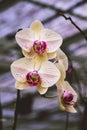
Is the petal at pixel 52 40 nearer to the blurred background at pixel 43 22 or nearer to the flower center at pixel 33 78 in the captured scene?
the flower center at pixel 33 78

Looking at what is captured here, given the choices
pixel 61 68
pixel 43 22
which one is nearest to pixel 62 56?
pixel 61 68

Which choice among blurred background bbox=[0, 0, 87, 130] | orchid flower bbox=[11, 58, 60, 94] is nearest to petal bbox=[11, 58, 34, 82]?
orchid flower bbox=[11, 58, 60, 94]

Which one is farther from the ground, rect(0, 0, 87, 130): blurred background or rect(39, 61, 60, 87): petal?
rect(39, 61, 60, 87): petal

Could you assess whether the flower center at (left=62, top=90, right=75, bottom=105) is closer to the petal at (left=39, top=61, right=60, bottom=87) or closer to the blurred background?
the petal at (left=39, top=61, right=60, bottom=87)

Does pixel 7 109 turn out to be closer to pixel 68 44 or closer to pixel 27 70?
pixel 68 44

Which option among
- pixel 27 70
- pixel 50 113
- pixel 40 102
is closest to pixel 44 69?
pixel 27 70
